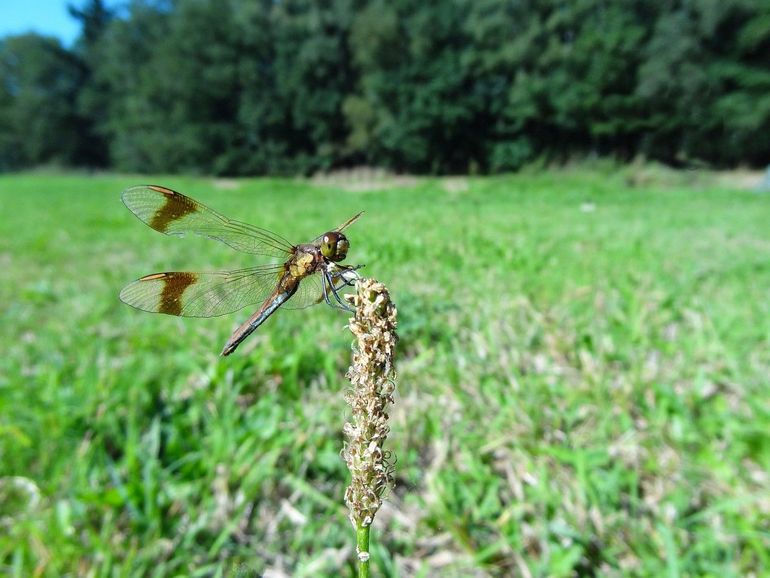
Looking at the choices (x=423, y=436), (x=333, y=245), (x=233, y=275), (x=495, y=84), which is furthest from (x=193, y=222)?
(x=495, y=84)

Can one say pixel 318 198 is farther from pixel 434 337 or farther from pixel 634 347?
pixel 634 347

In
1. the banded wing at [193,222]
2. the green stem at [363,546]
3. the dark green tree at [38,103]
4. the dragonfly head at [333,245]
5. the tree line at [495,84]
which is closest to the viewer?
the green stem at [363,546]

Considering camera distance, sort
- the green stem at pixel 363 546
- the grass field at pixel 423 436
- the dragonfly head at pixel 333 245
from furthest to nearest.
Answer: the grass field at pixel 423 436 < the dragonfly head at pixel 333 245 < the green stem at pixel 363 546

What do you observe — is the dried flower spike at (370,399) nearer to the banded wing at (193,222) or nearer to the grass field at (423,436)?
the grass field at (423,436)

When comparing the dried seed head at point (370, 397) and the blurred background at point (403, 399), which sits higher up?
Result: the dried seed head at point (370, 397)

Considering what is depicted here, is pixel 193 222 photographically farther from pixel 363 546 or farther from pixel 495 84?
pixel 495 84

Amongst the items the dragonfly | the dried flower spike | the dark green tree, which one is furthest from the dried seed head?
the dark green tree

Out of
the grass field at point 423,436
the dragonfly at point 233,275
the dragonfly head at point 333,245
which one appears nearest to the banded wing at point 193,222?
the dragonfly at point 233,275
